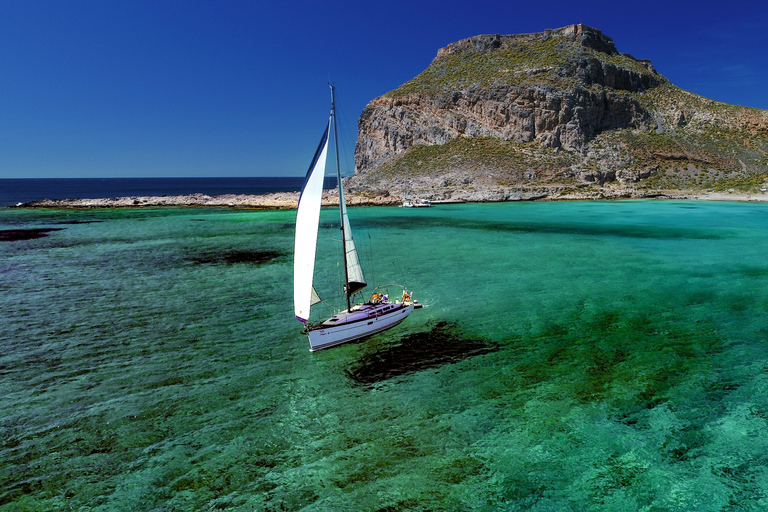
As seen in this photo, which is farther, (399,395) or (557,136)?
(557,136)

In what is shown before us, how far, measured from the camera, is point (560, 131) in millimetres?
97062

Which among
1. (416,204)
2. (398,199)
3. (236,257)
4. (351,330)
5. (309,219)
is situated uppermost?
(398,199)

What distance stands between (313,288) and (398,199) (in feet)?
233

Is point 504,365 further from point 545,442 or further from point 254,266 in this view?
point 254,266

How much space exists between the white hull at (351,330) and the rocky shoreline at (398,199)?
6262 centimetres

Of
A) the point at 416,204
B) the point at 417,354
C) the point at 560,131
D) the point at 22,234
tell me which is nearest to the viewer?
the point at 417,354

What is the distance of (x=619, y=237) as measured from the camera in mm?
41156

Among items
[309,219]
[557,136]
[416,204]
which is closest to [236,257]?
[309,219]

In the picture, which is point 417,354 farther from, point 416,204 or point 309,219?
point 416,204

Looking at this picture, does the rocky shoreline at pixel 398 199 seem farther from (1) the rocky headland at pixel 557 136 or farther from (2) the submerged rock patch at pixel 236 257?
(2) the submerged rock patch at pixel 236 257

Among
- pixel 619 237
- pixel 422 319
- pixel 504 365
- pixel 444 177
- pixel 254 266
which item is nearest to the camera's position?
pixel 504 365

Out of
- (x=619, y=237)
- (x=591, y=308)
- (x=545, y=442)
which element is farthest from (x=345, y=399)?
(x=619, y=237)

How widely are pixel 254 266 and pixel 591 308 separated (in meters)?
21.6

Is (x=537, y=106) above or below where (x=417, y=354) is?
above
